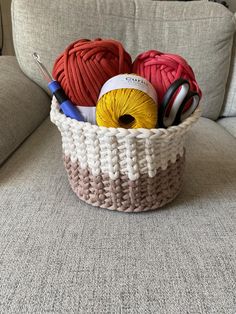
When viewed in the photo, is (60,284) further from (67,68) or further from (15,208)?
(67,68)

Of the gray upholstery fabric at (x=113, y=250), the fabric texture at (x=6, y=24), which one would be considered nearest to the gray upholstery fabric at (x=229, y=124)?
the gray upholstery fabric at (x=113, y=250)

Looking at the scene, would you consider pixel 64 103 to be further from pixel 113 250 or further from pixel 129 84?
pixel 113 250

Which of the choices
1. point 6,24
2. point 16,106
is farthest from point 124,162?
point 6,24

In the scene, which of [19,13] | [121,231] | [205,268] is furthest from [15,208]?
[19,13]

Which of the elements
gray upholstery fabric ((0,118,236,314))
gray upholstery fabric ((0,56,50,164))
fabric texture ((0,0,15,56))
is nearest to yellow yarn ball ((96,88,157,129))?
gray upholstery fabric ((0,118,236,314))

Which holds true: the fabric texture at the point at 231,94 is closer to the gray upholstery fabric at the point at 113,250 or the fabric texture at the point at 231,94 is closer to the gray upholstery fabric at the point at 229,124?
the gray upholstery fabric at the point at 229,124

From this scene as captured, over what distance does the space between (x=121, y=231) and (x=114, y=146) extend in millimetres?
122

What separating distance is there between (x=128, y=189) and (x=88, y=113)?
13cm

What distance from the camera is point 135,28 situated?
94cm

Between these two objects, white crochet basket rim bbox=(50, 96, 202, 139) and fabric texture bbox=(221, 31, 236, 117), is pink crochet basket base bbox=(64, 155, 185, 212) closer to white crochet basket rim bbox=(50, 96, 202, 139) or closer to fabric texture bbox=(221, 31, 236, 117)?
white crochet basket rim bbox=(50, 96, 202, 139)

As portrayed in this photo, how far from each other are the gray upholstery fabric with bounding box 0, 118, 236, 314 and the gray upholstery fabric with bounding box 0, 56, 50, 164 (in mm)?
98

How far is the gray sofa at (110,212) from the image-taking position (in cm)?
38

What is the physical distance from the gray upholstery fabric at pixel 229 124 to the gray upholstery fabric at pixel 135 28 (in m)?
0.12

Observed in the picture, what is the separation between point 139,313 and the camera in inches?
14.1
